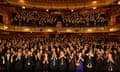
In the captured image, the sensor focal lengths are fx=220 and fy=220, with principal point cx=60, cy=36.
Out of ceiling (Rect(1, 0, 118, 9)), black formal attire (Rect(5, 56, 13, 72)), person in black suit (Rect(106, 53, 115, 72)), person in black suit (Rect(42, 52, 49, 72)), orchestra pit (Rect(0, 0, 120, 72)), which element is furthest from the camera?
ceiling (Rect(1, 0, 118, 9))

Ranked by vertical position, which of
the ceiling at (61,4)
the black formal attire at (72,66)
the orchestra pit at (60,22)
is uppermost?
the ceiling at (61,4)

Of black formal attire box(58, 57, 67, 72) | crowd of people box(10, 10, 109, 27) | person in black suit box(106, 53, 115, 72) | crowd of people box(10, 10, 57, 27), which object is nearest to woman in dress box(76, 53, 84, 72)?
black formal attire box(58, 57, 67, 72)

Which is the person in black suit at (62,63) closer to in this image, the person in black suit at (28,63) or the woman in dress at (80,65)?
the woman in dress at (80,65)

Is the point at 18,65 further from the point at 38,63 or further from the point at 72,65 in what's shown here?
the point at 72,65

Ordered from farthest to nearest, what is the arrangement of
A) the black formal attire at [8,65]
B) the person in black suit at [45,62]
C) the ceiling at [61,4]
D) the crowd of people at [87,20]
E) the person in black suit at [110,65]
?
1. the ceiling at [61,4]
2. the crowd of people at [87,20]
3. the black formal attire at [8,65]
4. the person in black suit at [45,62]
5. the person in black suit at [110,65]

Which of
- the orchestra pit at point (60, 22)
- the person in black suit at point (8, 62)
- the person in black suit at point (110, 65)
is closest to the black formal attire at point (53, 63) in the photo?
the person in black suit at point (8, 62)

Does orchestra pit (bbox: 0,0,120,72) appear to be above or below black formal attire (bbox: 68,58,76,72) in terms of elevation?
above

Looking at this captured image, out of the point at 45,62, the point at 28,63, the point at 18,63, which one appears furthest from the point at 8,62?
the point at 45,62

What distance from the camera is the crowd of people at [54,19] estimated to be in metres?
16.2

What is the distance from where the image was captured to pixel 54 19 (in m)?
17.4

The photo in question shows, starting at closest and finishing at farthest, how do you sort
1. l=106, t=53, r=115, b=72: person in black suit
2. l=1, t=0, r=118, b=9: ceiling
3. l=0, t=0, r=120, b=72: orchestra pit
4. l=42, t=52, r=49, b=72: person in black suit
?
l=106, t=53, r=115, b=72: person in black suit, l=42, t=52, r=49, b=72: person in black suit, l=0, t=0, r=120, b=72: orchestra pit, l=1, t=0, r=118, b=9: ceiling

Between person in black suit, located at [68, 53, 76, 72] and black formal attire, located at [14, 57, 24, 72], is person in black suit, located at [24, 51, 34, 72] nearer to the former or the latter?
black formal attire, located at [14, 57, 24, 72]

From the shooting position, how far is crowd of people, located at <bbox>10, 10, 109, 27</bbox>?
1620 centimetres

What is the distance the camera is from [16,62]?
8.25m
